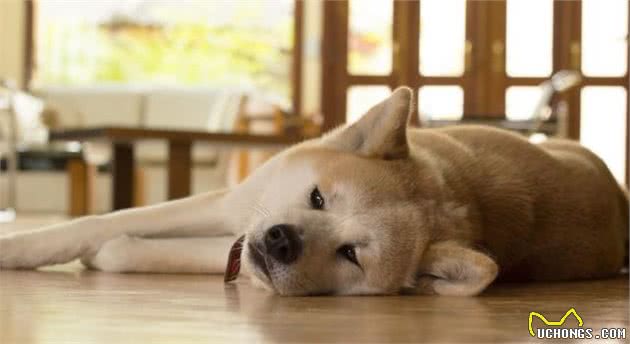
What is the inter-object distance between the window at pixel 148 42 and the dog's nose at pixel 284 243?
9.93m

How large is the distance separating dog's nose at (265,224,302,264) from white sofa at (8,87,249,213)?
703cm

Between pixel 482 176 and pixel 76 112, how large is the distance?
8223 millimetres

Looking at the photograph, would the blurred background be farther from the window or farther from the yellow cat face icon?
the yellow cat face icon

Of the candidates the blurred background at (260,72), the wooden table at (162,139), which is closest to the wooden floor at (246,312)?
the wooden table at (162,139)

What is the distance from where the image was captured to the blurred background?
9.59 meters

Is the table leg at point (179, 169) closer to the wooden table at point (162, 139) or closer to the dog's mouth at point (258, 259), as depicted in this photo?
the wooden table at point (162, 139)

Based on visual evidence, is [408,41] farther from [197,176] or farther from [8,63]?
[8,63]

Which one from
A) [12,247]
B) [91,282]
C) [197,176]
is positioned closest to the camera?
[91,282]

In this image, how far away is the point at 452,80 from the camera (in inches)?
425

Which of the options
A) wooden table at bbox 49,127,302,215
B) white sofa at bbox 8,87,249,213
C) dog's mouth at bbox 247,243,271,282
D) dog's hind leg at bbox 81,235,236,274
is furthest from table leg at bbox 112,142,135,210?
dog's mouth at bbox 247,243,271,282

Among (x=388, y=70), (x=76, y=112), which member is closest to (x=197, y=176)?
(x=76, y=112)

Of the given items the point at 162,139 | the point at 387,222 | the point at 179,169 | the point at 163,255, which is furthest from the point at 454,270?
the point at 179,169

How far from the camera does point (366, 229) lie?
2.09 meters

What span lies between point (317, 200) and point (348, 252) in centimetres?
13
